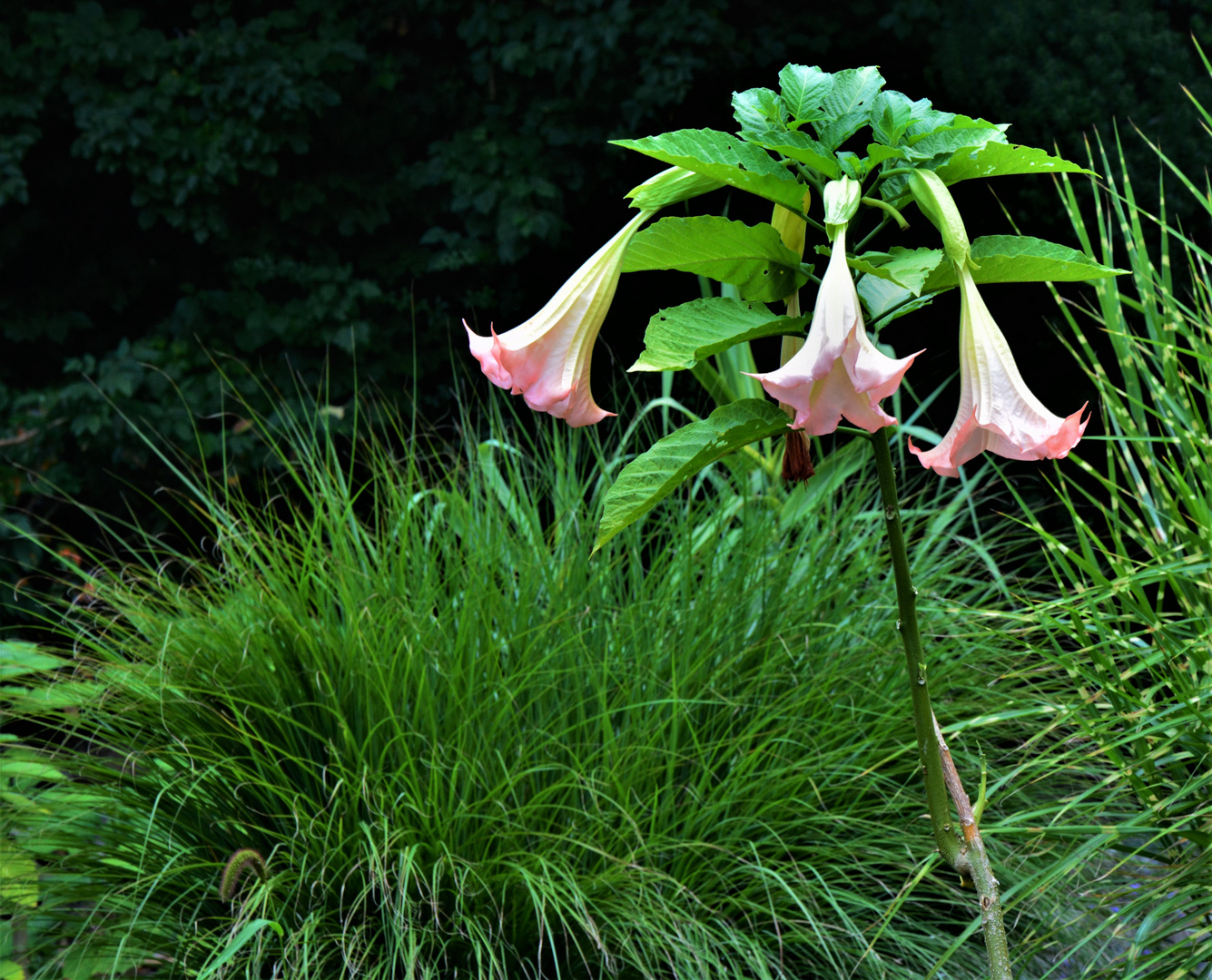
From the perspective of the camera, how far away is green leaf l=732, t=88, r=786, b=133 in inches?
29.7

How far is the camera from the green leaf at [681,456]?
2.32ft

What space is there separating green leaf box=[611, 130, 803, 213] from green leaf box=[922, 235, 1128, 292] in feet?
0.38

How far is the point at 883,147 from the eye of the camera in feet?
2.35

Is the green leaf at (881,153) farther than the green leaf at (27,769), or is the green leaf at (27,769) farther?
the green leaf at (27,769)

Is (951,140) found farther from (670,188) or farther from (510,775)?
(510,775)

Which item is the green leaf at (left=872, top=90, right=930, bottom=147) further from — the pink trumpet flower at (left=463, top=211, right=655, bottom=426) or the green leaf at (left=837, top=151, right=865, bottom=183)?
the pink trumpet flower at (left=463, top=211, right=655, bottom=426)

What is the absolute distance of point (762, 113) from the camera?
2.49ft

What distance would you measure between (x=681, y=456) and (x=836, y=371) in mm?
126

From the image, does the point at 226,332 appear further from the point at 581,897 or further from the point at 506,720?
the point at 581,897

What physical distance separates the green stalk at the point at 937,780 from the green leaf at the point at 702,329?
0.39 feet

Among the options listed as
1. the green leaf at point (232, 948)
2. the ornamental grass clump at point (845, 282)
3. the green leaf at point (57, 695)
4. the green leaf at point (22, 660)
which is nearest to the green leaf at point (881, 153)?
the ornamental grass clump at point (845, 282)

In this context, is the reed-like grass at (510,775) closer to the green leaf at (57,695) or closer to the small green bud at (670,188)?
the green leaf at (57,695)

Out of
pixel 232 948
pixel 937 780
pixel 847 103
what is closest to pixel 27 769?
pixel 232 948

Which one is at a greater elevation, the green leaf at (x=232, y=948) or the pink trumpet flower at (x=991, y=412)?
the pink trumpet flower at (x=991, y=412)
